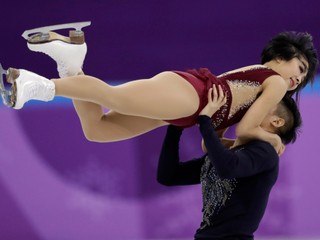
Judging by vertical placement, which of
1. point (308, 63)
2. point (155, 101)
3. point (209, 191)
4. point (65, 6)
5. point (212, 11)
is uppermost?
point (212, 11)

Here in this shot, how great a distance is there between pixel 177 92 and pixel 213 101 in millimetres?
152

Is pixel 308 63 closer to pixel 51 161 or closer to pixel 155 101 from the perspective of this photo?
pixel 155 101

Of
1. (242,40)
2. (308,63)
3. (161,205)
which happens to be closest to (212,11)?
(242,40)

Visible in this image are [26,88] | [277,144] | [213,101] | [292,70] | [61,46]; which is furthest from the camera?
[292,70]

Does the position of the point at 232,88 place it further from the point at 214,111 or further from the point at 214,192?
the point at 214,192

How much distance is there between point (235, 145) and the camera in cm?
271

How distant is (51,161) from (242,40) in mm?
1459

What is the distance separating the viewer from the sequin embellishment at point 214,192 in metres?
2.60

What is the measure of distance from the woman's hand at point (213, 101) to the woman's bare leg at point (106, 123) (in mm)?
276

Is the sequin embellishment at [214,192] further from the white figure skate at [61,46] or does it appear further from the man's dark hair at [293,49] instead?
the white figure skate at [61,46]

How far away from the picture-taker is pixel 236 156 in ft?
8.02

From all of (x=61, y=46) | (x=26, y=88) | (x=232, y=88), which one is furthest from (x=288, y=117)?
(x=26, y=88)

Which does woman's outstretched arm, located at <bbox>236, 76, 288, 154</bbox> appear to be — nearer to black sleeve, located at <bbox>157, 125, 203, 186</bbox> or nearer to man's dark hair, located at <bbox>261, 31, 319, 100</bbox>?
man's dark hair, located at <bbox>261, 31, 319, 100</bbox>

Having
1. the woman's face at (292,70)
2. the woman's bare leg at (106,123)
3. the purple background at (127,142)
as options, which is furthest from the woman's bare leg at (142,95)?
the purple background at (127,142)
